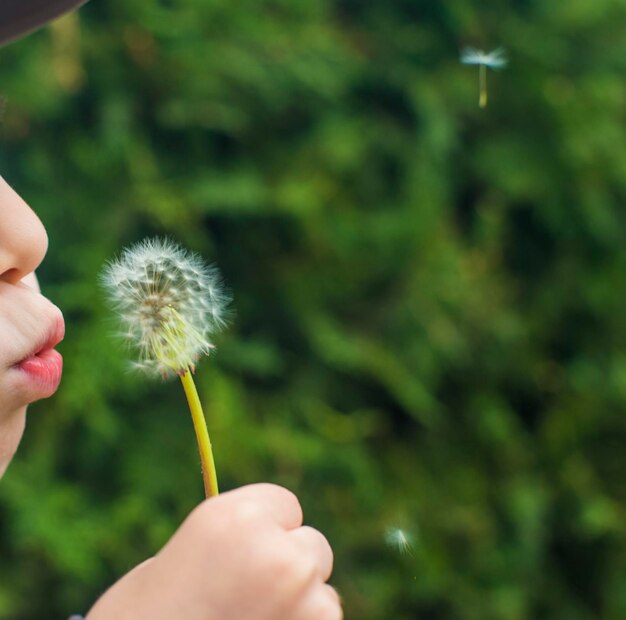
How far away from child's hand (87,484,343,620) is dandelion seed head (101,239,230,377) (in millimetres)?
98

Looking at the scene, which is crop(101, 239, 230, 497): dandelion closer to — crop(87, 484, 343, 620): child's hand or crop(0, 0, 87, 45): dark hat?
crop(87, 484, 343, 620): child's hand

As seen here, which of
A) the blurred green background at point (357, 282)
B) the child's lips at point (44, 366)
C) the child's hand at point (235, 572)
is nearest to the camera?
the child's hand at point (235, 572)

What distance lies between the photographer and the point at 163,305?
667 mm

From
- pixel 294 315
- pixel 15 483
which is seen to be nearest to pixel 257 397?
pixel 294 315

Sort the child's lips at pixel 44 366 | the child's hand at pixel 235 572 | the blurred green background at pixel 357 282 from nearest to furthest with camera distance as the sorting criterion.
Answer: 1. the child's hand at pixel 235 572
2. the child's lips at pixel 44 366
3. the blurred green background at pixel 357 282

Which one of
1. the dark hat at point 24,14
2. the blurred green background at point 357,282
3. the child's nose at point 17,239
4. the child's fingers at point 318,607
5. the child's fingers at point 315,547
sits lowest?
the blurred green background at point 357,282

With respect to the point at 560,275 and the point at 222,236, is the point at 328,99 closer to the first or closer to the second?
the point at 222,236

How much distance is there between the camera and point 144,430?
6.04 ft

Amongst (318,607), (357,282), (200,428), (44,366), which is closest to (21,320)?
(44,366)

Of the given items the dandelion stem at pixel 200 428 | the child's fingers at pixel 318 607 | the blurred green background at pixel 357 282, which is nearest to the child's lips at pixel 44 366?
the dandelion stem at pixel 200 428

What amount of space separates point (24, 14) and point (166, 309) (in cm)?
21

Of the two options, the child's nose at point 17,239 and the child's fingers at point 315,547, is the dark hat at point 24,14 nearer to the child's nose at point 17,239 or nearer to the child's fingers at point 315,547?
the child's nose at point 17,239

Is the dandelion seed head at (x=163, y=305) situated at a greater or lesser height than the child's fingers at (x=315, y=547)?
greater

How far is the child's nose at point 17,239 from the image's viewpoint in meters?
0.67
